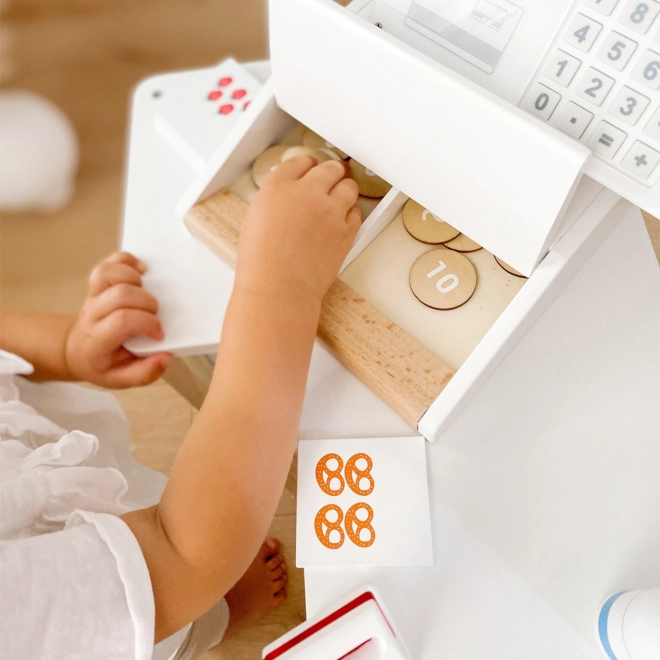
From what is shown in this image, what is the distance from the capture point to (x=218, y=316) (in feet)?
1.98

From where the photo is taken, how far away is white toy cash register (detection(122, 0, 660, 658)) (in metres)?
0.39

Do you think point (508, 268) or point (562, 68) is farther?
point (508, 268)

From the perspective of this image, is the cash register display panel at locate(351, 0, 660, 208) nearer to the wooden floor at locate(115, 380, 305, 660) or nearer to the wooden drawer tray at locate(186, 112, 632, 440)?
the wooden drawer tray at locate(186, 112, 632, 440)

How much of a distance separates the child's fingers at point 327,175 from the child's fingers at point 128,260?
0.66 ft

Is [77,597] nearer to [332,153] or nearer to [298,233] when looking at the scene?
[298,233]

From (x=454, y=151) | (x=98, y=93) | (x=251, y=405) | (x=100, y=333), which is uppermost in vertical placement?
(x=454, y=151)

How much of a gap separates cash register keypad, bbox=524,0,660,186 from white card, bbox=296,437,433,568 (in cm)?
26

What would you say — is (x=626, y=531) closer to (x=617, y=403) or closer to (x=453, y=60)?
(x=617, y=403)

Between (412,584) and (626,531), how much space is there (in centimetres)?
17

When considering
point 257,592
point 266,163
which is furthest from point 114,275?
point 257,592

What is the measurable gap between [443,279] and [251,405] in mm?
191

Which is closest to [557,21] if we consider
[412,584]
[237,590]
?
[412,584]

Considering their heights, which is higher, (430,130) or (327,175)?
(430,130)

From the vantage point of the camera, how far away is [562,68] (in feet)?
1.31
